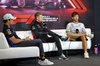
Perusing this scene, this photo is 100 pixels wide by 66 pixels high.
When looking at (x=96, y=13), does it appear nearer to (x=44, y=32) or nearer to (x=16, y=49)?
(x=44, y=32)

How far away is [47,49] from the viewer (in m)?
4.69

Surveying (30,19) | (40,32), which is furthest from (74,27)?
(30,19)

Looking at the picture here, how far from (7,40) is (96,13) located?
12.9ft

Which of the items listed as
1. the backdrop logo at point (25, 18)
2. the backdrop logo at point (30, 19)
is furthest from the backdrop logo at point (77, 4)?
the backdrop logo at point (25, 18)

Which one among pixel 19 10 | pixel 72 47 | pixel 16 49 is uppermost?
pixel 19 10

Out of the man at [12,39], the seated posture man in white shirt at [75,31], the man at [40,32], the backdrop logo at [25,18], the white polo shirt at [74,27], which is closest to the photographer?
the man at [12,39]

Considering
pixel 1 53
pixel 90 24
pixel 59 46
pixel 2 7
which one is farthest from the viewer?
pixel 90 24

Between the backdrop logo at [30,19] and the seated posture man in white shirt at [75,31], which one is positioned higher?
the backdrop logo at [30,19]

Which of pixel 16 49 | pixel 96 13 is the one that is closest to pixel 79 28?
pixel 96 13

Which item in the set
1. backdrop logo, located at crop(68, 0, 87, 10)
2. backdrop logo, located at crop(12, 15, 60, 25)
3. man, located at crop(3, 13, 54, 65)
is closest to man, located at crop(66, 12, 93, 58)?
backdrop logo, located at crop(12, 15, 60, 25)

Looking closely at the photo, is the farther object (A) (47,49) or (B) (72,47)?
(B) (72,47)

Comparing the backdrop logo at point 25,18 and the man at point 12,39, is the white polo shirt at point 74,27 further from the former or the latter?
the man at point 12,39

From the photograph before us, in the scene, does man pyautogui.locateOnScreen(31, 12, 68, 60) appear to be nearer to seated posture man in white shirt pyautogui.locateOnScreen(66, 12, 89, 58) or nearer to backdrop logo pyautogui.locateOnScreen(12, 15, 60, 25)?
seated posture man in white shirt pyautogui.locateOnScreen(66, 12, 89, 58)

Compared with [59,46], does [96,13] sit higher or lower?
higher
